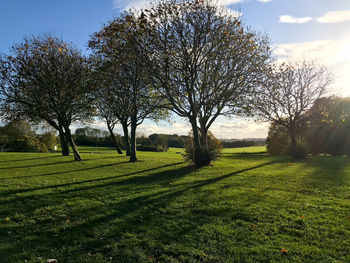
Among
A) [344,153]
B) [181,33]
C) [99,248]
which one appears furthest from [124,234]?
[344,153]

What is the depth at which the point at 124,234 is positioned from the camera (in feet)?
18.6

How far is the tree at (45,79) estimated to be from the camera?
21438 millimetres

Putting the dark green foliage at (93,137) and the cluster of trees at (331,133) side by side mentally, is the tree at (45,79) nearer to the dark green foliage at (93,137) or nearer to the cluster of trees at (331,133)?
the cluster of trees at (331,133)

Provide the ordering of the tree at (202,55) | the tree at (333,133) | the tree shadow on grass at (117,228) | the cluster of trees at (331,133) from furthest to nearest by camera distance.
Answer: the tree at (333,133) < the cluster of trees at (331,133) < the tree at (202,55) < the tree shadow on grass at (117,228)

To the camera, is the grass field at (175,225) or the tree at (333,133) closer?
the grass field at (175,225)

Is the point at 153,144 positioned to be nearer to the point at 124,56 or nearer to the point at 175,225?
the point at 124,56

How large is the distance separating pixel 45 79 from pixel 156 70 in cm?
1224

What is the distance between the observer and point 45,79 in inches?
840

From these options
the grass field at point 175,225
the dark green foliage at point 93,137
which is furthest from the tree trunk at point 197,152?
the dark green foliage at point 93,137

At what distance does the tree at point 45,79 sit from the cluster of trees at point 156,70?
0.09m

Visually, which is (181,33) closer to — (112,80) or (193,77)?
(193,77)

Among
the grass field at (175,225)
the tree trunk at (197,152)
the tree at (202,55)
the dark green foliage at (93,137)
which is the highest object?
the tree at (202,55)

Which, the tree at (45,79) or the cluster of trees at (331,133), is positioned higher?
the tree at (45,79)

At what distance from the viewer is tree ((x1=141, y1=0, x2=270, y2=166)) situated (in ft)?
51.2
